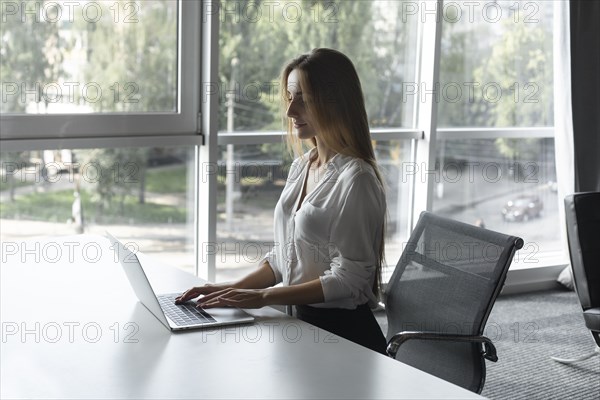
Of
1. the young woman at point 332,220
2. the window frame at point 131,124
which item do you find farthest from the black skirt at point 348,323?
the window frame at point 131,124

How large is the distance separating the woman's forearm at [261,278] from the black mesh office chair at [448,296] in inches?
15.1

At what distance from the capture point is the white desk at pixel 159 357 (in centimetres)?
172

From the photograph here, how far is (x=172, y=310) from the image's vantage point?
229 centimetres

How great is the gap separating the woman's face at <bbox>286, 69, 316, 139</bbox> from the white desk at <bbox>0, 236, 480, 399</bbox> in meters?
0.59

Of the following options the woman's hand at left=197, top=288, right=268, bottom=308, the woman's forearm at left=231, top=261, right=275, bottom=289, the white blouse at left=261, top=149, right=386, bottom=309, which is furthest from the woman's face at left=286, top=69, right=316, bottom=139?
the woman's hand at left=197, top=288, right=268, bottom=308

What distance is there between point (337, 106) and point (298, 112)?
14 centimetres

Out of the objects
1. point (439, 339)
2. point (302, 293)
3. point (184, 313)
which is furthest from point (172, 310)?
point (439, 339)

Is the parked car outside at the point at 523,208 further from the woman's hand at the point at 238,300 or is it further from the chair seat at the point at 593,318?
the woman's hand at the point at 238,300

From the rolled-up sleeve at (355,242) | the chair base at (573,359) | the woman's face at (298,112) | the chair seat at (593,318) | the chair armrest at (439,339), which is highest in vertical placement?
the woman's face at (298,112)

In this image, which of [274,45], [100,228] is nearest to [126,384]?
[100,228]

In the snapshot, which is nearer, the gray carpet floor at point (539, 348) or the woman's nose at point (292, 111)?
the woman's nose at point (292, 111)

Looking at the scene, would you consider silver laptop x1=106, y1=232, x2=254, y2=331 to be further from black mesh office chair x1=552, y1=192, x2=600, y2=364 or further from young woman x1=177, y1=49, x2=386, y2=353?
black mesh office chair x1=552, y1=192, x2=600, y2=364

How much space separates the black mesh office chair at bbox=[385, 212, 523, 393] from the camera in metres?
2.28

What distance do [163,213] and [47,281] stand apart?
1485mm
